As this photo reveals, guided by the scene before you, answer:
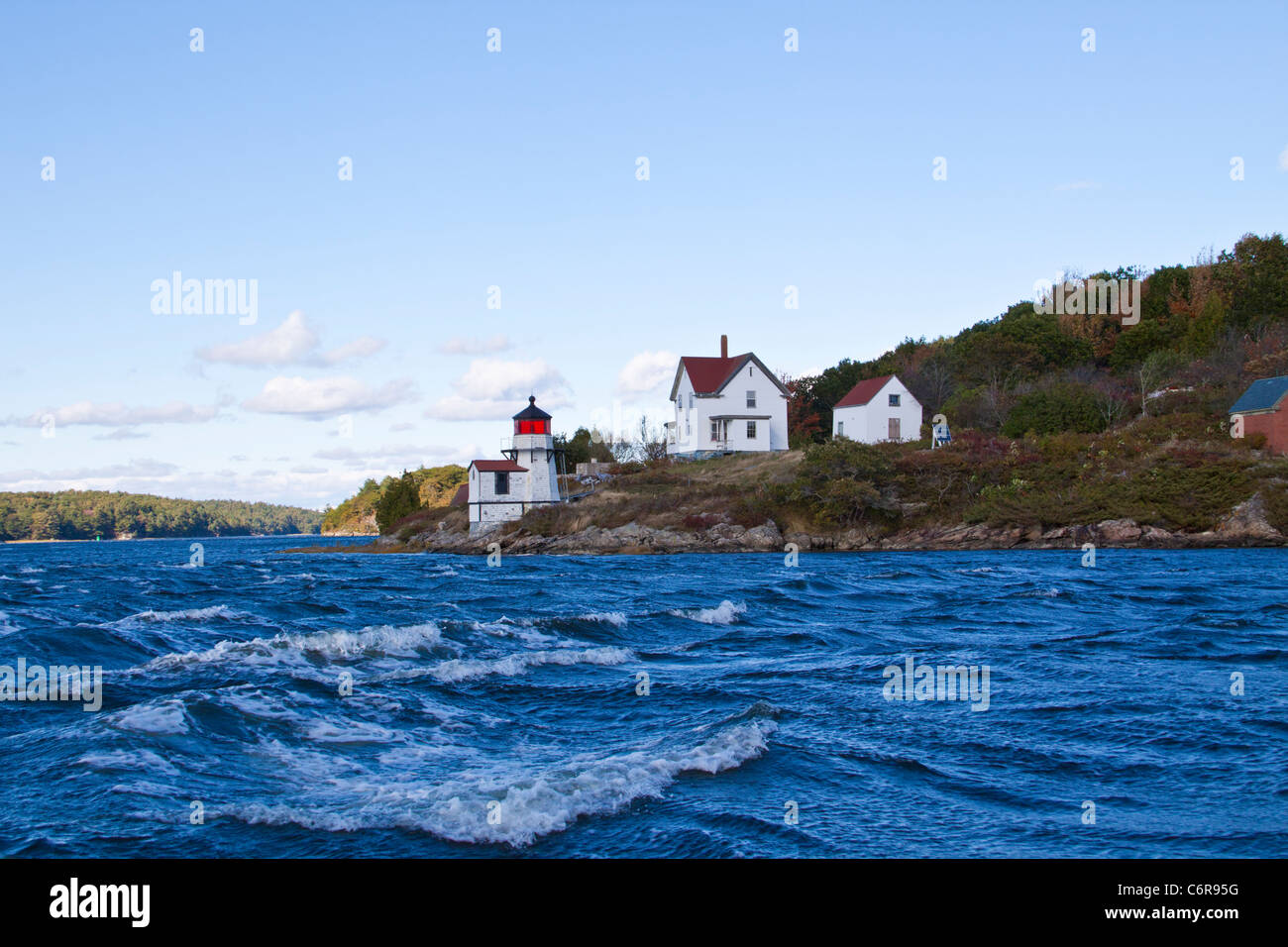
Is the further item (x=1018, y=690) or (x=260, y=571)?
(x=260, y=571)

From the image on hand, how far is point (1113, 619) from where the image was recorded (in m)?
19.9

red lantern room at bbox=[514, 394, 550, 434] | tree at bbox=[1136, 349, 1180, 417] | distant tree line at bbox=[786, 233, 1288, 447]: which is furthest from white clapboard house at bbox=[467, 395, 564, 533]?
tree at bbox=[1136, 349, 1180, 417]

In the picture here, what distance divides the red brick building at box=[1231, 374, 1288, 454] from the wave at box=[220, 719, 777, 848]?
51.6 metres

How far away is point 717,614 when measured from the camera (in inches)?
868

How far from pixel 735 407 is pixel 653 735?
197 feet

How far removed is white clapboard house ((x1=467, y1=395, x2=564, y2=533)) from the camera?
6531cm

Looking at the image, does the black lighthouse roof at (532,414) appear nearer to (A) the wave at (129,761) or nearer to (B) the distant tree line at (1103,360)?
(B) the distant tree line at (1103,360)

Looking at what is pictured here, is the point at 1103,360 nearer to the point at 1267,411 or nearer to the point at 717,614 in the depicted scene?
the point at 1267,411

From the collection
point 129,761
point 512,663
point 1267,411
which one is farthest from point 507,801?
point 1267,411
